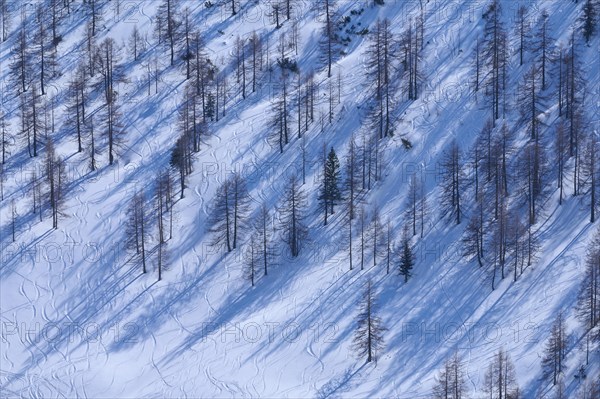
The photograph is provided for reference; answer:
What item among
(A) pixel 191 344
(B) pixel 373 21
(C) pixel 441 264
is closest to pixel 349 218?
(C) pixel 441 264

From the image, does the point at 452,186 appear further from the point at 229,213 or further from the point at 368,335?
the point at 229,213

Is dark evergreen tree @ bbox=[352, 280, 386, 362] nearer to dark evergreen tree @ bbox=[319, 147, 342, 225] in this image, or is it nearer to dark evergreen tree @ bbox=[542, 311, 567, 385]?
dark evergreen tree @ bbox=[319, 147, 342, 225]

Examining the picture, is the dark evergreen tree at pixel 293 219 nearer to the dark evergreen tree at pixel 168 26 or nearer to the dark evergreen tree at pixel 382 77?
the dark evergreen tree at pixel 382 77

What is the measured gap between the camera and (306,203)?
437 ft

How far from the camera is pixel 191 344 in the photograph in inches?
4823


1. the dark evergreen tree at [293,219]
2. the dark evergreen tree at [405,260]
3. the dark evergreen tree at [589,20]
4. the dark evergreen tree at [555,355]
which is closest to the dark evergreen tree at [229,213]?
the dark evergreen tree at [293,219]

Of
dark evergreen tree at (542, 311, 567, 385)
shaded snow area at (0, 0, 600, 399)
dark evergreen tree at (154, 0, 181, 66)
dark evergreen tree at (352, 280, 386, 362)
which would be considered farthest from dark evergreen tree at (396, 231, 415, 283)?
dark evergreen tree at (154, 0, 181, 66)

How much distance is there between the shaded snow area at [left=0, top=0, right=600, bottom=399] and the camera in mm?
119875

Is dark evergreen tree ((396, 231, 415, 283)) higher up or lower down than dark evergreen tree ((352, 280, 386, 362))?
higher up

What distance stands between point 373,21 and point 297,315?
45.0 meters

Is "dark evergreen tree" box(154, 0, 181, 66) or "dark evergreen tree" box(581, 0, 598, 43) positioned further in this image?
"dark evergreen tree" box(154, 0, 181, 66)

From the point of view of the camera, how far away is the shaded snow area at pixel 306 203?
119875 millimetres

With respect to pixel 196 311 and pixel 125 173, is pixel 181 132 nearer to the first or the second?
pixel 125 173

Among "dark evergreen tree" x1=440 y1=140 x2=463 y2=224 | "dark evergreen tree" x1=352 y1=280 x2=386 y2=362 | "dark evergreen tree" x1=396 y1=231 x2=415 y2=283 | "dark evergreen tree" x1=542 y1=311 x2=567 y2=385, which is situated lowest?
"dark evergreen tree" x1=542 y1=311 x2=567 y2=385
